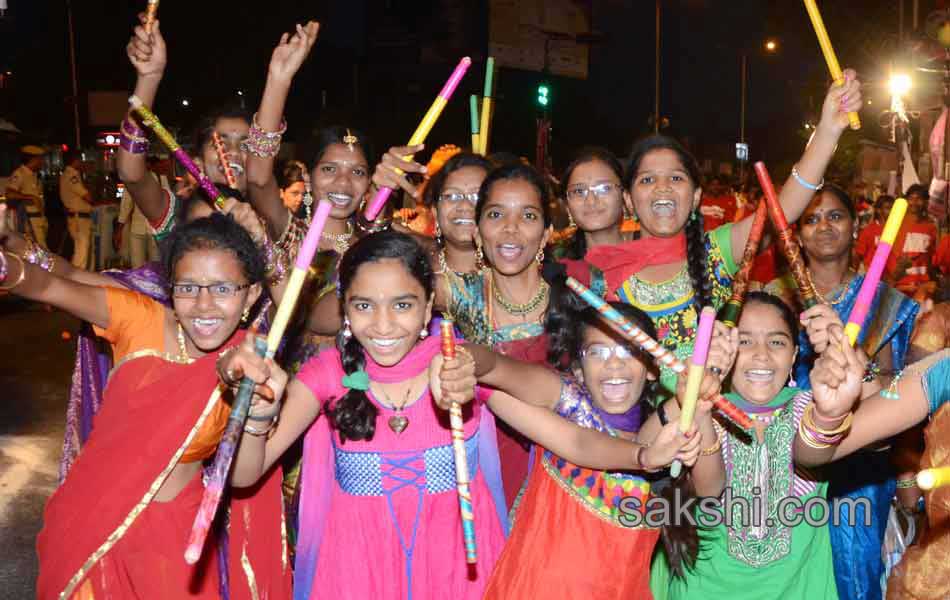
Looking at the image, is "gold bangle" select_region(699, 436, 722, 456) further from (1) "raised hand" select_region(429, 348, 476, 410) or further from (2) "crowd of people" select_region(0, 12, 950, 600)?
(1) "raised hand" select_region(429, 348, 476, 410)

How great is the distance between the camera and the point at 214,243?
271 centimetres

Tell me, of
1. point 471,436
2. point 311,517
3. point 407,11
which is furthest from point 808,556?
point 407,11

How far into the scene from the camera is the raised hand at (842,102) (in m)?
3.09

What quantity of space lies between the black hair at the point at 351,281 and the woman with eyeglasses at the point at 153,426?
29 centimetres

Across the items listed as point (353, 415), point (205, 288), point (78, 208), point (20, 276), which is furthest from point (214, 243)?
point (78, 208)

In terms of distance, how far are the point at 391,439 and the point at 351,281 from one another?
479 millimetres

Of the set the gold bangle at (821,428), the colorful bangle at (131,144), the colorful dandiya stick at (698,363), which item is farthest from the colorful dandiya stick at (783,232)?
the colorful bangle at (131,144)

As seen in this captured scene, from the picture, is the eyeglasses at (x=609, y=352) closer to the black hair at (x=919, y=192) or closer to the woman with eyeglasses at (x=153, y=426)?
the woman with eyeglasses at (x=153, y=426)

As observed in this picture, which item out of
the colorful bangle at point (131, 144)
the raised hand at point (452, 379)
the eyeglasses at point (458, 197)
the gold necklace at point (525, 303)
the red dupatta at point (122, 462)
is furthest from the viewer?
the eyeglasses at point (458, 197)

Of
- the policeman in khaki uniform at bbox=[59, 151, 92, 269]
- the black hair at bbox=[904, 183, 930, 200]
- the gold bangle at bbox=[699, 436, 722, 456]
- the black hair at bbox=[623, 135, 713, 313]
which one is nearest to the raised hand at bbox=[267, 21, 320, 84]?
the black hair at bbox=[623, 135, 713, 313]

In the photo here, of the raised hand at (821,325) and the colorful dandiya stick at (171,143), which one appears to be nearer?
the raised hand at (821,325)

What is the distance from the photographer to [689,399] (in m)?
2.07

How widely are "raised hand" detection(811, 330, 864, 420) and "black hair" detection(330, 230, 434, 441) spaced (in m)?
1.15

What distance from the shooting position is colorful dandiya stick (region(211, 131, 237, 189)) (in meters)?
3.86
